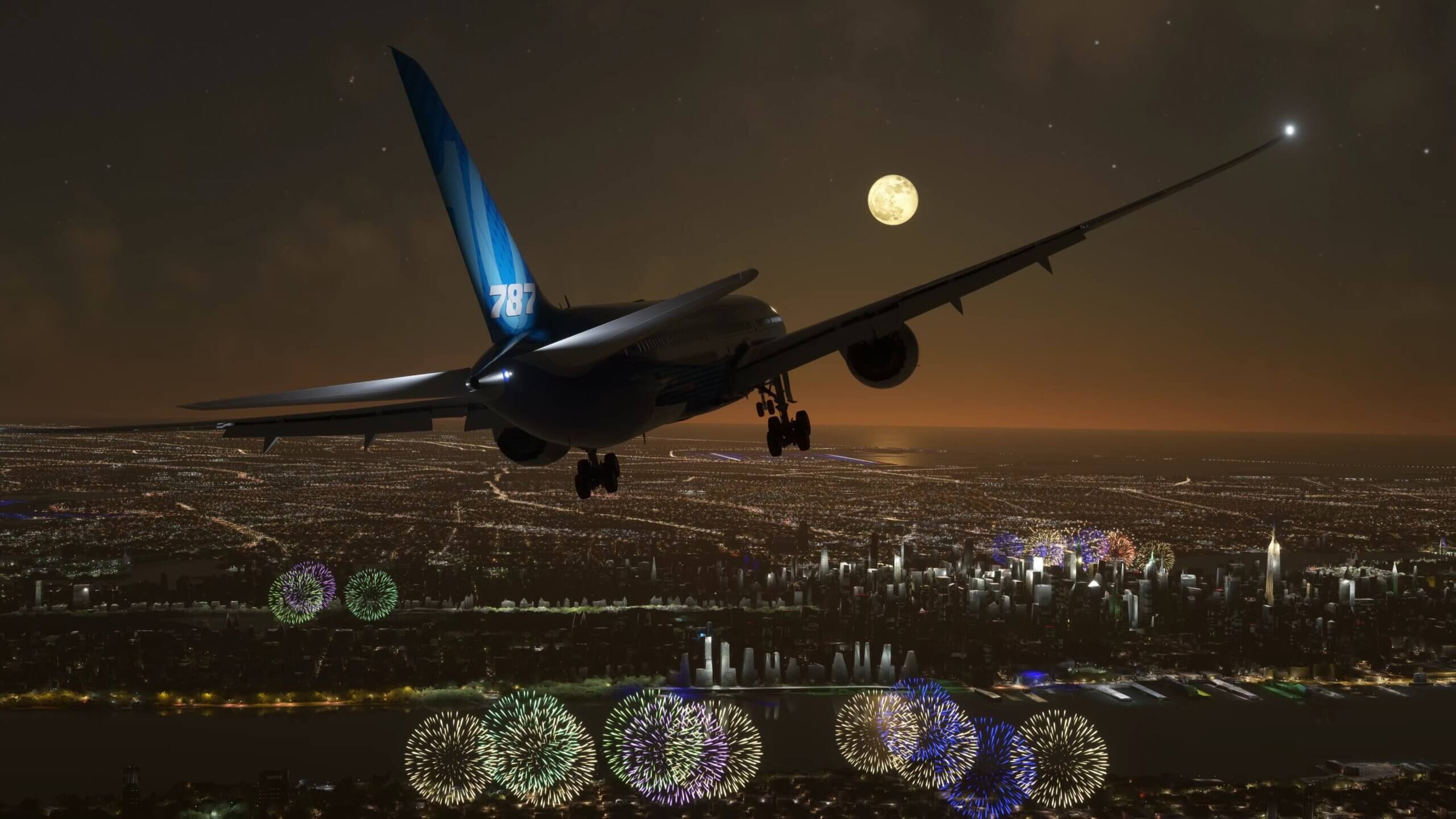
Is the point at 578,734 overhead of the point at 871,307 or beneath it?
beneath

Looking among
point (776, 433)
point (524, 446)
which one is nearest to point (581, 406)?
point (524, 446)

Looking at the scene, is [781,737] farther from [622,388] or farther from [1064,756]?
[622,388]

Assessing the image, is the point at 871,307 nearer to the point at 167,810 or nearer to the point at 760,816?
the point at 760,816

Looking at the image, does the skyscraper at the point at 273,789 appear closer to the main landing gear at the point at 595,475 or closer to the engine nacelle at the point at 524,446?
the main landing gear at the point at 595,475

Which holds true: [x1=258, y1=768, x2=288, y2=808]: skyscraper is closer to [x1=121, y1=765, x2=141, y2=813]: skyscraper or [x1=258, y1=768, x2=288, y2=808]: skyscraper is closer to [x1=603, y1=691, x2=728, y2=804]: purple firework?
[x1=121, y1=765, x2=141, y2=813]: skyscraper

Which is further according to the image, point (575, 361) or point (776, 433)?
point (776, 433)

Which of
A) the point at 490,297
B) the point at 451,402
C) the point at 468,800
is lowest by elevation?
the point at 468,800

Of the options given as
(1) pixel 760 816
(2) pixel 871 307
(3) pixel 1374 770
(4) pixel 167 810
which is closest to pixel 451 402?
(2) pixel 871 307
